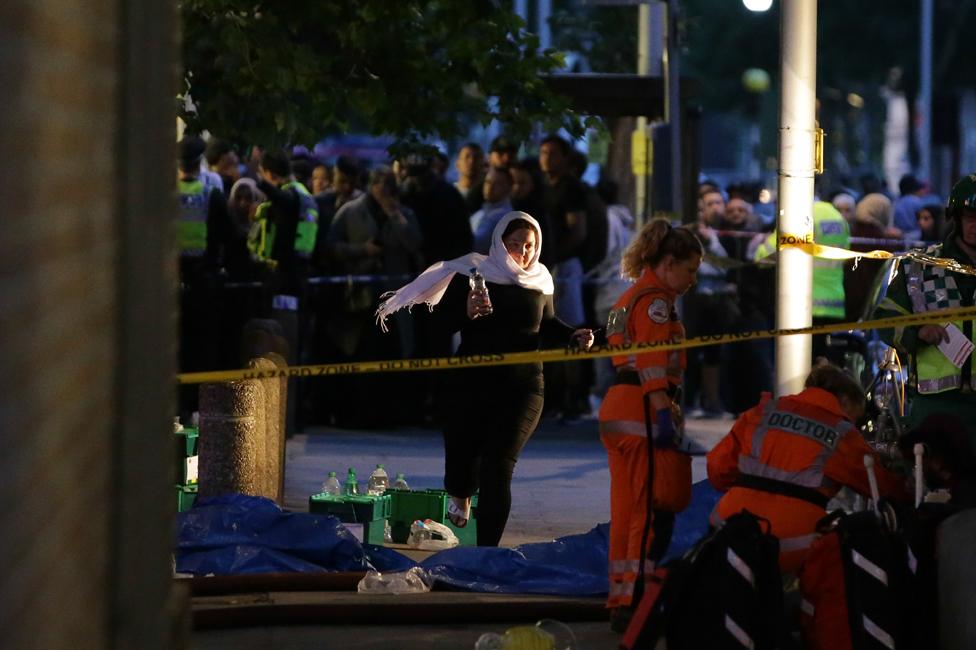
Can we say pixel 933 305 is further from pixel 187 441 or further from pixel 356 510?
pixel 187 441

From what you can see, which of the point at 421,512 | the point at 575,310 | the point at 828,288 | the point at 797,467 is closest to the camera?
the point at 797,467

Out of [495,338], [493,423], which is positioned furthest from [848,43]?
[495,338]

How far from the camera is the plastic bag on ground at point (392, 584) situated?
8719 millimetres

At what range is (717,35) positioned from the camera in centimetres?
5459

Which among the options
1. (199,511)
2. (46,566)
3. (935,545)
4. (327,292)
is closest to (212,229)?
(327,292)

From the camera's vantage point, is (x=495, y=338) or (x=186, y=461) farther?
(x=186, y=461)

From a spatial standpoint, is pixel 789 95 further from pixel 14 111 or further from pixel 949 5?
pixel 949 5

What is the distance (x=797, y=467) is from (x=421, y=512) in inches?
150

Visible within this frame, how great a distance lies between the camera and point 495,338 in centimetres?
940

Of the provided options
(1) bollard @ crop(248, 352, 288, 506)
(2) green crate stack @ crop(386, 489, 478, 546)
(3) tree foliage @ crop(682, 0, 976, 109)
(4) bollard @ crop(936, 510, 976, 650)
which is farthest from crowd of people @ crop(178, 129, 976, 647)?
(3) tree foliage @ crop(682, 0, 976, 109)

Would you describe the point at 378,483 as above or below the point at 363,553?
above

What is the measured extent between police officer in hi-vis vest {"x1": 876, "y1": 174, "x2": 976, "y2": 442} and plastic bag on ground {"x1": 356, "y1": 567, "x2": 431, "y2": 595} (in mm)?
2265

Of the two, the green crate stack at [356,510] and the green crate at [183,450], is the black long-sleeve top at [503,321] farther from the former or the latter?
the green crate at [183,450]

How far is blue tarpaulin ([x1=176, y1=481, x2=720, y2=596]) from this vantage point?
891 cm
